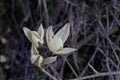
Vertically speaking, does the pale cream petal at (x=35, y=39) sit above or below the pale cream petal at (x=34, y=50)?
above

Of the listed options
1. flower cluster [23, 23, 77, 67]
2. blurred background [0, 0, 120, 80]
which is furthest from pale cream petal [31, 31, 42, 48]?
blurred background [0, 0, 120, 80]

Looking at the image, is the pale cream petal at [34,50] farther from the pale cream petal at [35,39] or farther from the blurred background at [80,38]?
the blurred background at [80,38]

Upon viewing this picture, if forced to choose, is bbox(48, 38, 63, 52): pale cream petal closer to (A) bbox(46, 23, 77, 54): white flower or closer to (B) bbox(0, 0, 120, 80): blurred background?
(A) bbox(46, 23, 77, 54): white flower

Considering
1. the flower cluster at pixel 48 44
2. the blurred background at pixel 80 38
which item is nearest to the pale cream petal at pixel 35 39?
the flower cluster at pixel 48 44

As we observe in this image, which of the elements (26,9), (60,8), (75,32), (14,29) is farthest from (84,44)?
(14,29)

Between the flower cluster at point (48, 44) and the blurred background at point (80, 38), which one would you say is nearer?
the flower cluster at point (48, 44)

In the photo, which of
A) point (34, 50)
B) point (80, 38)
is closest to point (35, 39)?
point (34, 50)
